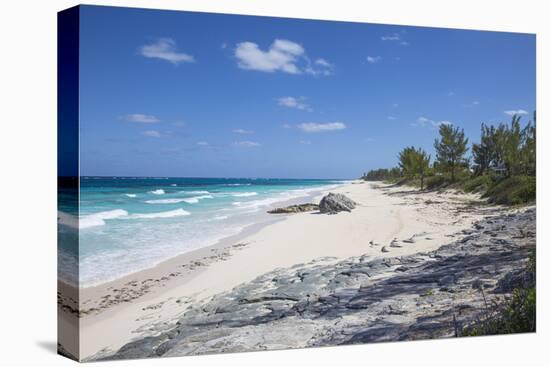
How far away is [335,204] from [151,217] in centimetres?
223

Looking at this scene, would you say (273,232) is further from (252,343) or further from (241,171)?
(252,343)

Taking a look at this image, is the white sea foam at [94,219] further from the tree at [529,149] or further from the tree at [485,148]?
the tree at [529,149]

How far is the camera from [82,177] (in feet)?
20.8

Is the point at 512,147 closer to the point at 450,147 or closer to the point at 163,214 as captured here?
the point at 450,147

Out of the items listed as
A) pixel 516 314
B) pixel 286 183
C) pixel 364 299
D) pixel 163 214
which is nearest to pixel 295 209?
pixel 286 183

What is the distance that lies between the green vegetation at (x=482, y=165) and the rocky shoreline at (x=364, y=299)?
347 mm

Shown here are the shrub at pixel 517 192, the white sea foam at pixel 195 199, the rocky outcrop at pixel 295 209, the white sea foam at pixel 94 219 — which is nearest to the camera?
the white sea foam at pixel 94 219

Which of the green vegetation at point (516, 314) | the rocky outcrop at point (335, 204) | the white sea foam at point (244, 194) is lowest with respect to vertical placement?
the green vegetation at point (516, 314)

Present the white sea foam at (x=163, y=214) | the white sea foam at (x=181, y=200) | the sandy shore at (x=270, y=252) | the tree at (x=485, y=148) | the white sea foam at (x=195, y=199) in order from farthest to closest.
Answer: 1. the tree at (x=485, y=148)
2. the white sea foam at (x=195, y=199)
3. the white sea foam at (x=181, y=200)
4. the white sea foam at (x=163, y=214)
5. the sandy shore at (x=270, y=252)

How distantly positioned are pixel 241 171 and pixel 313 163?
0.89 m

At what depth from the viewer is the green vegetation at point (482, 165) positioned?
7879mm

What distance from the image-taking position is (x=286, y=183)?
7574mm

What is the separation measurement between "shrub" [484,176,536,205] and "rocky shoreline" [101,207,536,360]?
0.49ft

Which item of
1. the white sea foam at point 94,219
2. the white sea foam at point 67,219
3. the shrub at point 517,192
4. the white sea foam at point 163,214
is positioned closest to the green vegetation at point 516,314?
the shrub at point 517,192
